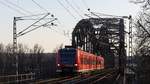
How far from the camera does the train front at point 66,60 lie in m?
51.2

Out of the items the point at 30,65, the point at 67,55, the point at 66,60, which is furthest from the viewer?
the point at 30,65

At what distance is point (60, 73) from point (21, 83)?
1071 cm

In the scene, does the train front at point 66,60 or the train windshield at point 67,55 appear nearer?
the train front at point 66,60

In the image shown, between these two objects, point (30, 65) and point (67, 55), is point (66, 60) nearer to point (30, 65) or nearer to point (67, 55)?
point (67, 55)

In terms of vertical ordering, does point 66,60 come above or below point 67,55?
below

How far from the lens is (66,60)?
51.5m

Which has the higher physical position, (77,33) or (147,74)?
(77,33)

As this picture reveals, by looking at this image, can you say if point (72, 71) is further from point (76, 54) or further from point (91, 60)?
point (91, 60)

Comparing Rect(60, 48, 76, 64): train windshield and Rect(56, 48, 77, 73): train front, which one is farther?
Rect(60, 48, 76, 64): train windshield

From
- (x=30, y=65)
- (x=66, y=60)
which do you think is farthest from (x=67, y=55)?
(x=30, y=65)

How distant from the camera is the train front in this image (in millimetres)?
51175

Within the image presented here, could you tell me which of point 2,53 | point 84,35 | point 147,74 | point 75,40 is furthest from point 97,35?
point 2,53

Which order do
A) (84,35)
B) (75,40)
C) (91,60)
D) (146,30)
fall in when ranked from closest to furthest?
(146,30) < (91,60) < (75,40) < (84,35)

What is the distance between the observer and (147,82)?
39.5m
